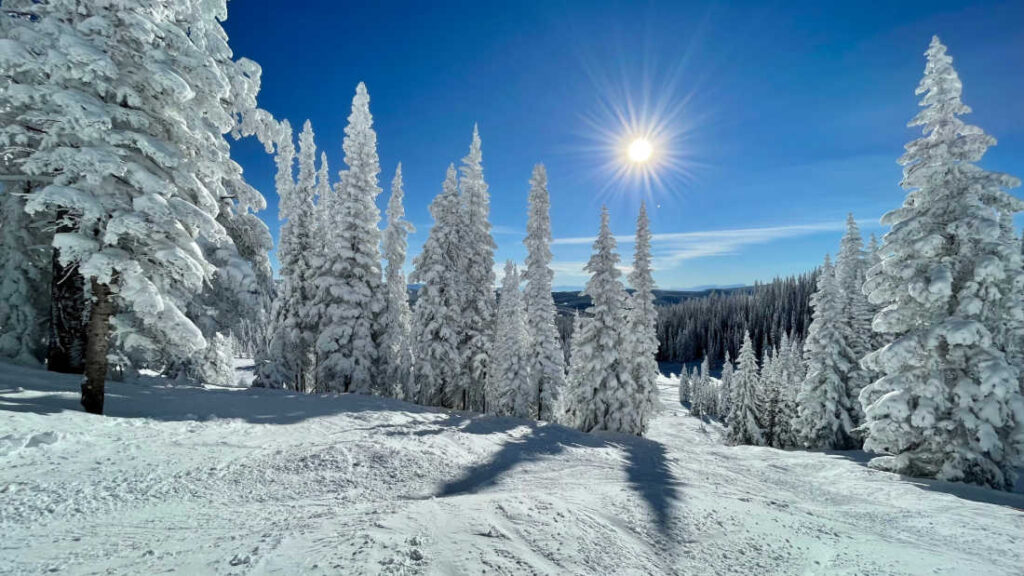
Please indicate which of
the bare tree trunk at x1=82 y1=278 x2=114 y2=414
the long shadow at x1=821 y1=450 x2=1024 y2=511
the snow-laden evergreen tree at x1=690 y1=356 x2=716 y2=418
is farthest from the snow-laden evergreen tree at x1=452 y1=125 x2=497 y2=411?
the snow-laden evergreen tree at x1=690 y1=356 x2=716 y2=418

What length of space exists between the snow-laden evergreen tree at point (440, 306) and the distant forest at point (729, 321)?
107m

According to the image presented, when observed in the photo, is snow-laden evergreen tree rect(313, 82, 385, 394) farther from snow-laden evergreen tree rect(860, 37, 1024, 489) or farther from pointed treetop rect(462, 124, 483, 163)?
snow-laden evergreen tree rect(860, 37, 1024, 489)

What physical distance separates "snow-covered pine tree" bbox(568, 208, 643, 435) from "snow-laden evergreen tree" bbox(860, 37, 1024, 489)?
37.7 feet

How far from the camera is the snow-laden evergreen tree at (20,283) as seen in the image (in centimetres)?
1321

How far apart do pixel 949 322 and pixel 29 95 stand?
78.4ft

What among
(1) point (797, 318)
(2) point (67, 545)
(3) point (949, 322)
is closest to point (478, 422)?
(2) point (67, 545)

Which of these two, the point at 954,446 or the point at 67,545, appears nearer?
the point at 67,545

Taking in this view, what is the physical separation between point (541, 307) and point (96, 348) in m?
22.6

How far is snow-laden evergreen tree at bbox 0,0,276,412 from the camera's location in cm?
812

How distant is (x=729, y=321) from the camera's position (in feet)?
483

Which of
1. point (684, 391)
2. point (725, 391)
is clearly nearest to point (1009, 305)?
point (725, 391)

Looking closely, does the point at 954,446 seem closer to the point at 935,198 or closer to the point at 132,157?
the point at 935,198

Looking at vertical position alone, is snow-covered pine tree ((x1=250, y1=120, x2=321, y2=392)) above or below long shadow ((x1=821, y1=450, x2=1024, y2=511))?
above

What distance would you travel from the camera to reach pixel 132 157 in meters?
9.12
